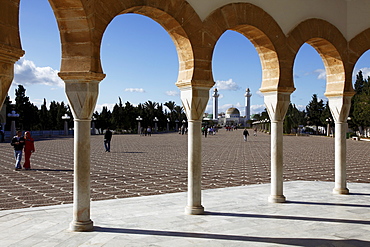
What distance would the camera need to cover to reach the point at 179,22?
5320 mm

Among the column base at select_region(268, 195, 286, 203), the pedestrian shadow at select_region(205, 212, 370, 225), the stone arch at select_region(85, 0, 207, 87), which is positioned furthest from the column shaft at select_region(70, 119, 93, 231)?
the column base at select_region(268, 195, 286, 203)

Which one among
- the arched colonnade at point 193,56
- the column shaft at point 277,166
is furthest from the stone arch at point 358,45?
the column shaft at point 277,166

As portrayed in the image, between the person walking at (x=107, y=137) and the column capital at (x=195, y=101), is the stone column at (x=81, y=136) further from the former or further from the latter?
the person walking at (x=107, y=137)

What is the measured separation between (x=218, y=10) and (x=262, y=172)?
6.16m

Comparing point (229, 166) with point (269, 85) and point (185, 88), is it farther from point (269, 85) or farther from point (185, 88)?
point (185, 88)

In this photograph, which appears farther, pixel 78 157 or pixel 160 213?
pixel 160 213

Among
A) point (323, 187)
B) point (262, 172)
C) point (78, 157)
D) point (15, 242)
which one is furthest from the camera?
point (262, 172)

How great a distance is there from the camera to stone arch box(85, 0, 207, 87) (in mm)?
4850

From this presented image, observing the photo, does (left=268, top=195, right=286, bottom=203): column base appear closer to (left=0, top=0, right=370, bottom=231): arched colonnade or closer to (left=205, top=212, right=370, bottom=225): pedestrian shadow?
(left=0, top=0, right=370, bottom=231): arched colonnade

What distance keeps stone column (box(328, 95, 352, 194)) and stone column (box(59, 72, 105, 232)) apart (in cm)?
512

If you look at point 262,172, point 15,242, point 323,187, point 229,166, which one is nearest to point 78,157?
point 15,242

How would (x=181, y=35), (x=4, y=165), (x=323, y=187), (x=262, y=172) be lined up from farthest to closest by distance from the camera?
(x=4, y=165) < (x=262, y=172) < (x=323, y=187) < (x=181, y=35)

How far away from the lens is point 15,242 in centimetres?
409

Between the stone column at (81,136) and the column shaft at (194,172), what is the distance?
161 cm
